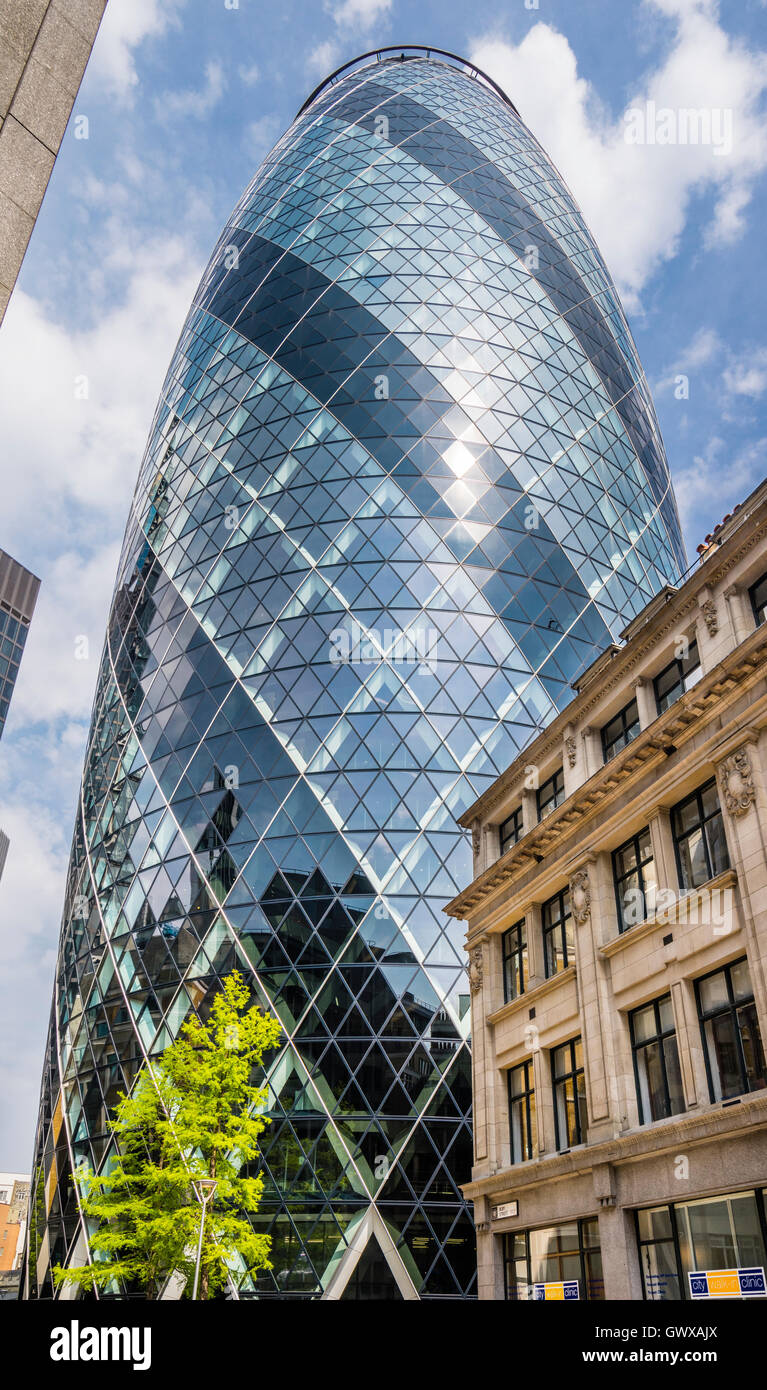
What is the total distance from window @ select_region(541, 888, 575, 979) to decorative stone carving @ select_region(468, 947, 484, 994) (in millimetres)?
3440

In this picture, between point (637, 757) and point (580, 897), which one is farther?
point (580, 897)

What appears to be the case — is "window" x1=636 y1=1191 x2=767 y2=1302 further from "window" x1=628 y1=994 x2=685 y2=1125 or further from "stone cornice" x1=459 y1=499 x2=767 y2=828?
"stone cornice" x1=459 y1=499 x2=767 y2=828

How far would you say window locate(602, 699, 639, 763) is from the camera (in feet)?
→ 76.6

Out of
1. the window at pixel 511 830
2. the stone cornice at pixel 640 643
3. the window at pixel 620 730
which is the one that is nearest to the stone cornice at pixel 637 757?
the window at pixel 620 730

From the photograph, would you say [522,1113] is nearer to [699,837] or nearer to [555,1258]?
[555,1258]

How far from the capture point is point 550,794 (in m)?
26.9

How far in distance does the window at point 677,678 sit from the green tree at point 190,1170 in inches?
669

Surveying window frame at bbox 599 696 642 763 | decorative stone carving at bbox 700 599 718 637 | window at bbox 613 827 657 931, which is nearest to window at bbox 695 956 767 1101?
window at bbox 613 827 657 931

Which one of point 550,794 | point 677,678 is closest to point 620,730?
point 677,678

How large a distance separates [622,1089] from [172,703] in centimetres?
3331

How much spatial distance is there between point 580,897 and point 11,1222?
13317 cm

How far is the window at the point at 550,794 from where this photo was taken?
2634 cm

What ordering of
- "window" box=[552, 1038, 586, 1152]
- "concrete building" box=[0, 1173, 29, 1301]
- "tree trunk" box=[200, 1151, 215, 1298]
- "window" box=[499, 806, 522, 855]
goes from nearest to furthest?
"window" box=[552, 1038, 586, 1152], "tree trunk" box=[200, 1151, 215, 1298], "window" box=[499, 806, 522, 855], "concrete building" box=[0, 1173, 29, 1301]
